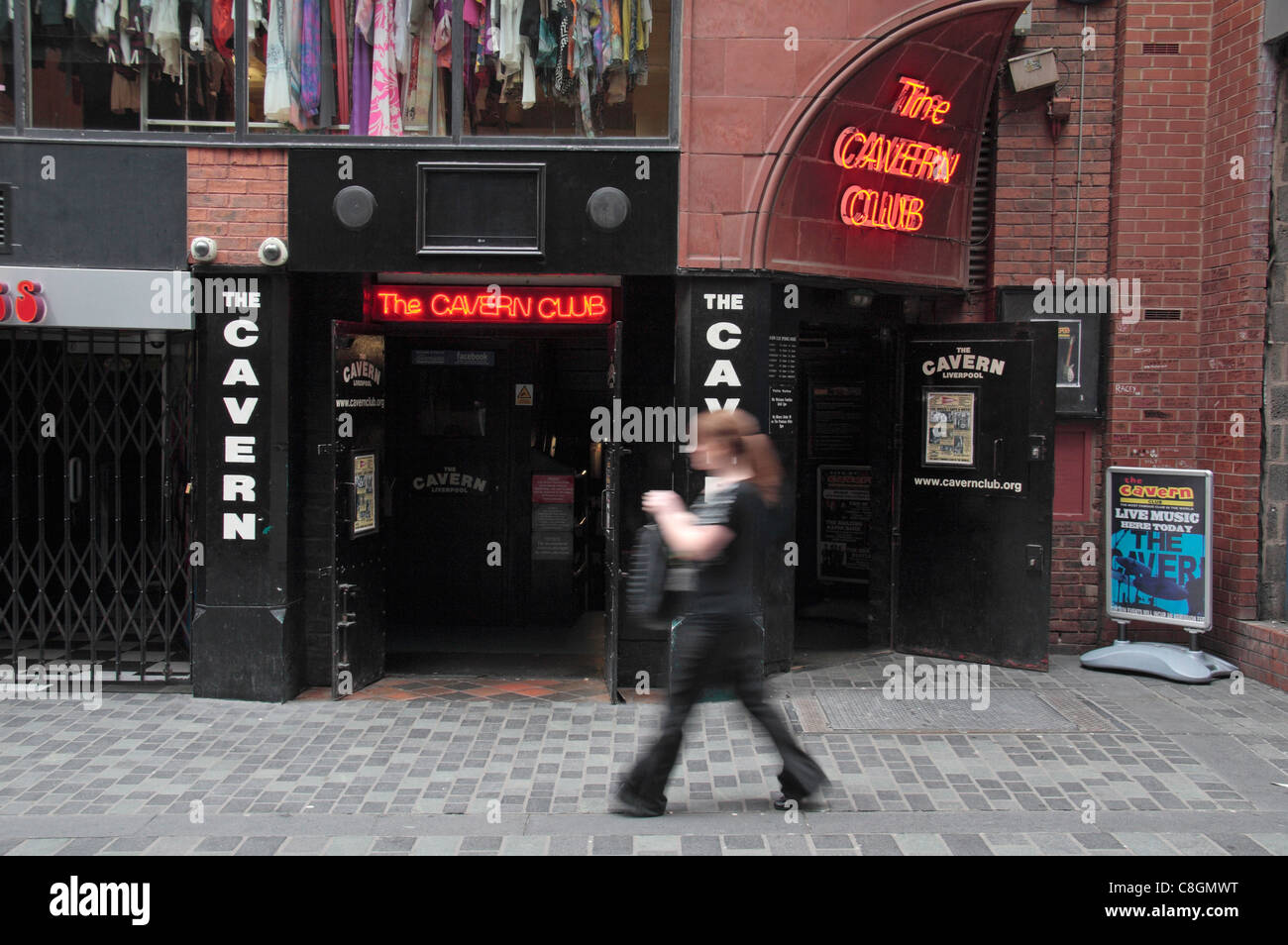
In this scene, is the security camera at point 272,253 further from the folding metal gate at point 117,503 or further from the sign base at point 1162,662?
the sign base at point 1162,662

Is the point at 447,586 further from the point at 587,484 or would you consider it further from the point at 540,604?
the point at 587,484

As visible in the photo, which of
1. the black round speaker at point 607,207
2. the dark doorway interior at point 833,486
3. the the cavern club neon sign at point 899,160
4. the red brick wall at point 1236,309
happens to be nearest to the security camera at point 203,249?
the black round speaker at point 607,207

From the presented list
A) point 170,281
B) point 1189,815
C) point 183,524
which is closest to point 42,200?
point 170,281

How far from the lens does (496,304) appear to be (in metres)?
8.16

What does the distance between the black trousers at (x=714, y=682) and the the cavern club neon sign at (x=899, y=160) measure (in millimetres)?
4091

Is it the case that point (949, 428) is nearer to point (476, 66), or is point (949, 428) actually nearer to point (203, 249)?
point (476, 66)

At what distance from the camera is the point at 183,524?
8.41 metres

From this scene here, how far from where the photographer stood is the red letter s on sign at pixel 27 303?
7637mm

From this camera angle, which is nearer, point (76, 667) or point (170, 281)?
point (170, 281)

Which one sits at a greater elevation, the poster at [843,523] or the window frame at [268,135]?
the window frame at [268,135]

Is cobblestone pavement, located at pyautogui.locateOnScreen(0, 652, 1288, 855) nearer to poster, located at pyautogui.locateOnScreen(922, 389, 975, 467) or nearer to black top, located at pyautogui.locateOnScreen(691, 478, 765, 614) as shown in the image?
black top, located at pyautogui.locateOnScreen(691, 478, 765, 614)

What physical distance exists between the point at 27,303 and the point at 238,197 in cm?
160

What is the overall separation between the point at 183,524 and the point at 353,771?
2.99 metres

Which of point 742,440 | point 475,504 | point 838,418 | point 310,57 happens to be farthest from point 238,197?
point 838,418
